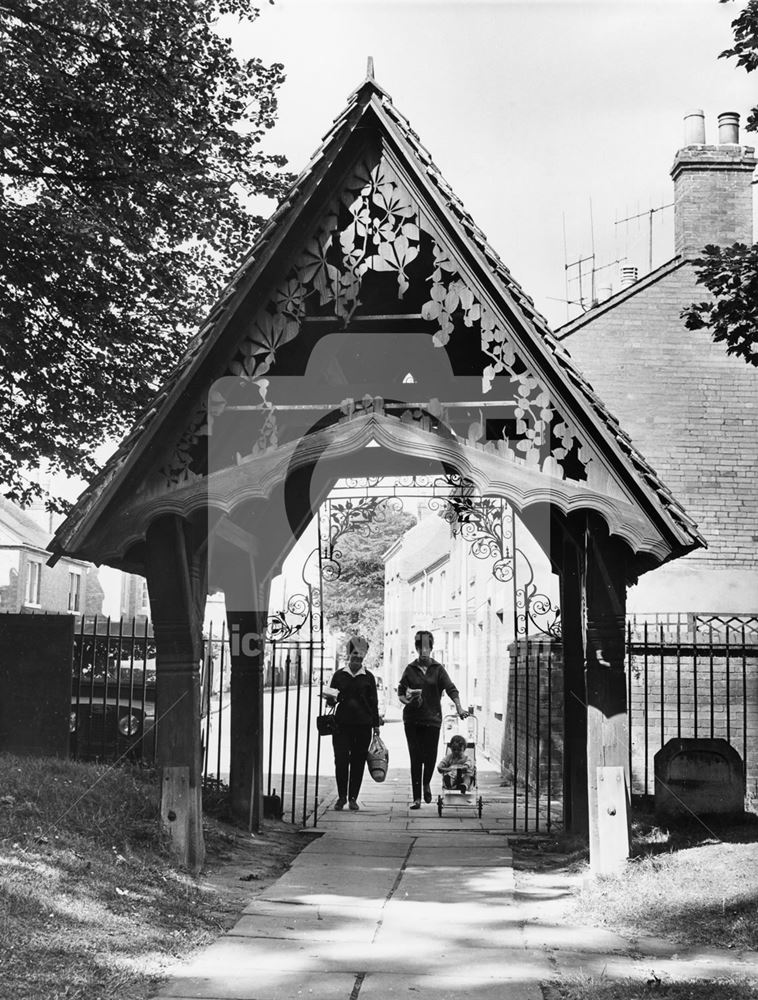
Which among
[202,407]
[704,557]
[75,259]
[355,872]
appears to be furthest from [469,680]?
[202,407]

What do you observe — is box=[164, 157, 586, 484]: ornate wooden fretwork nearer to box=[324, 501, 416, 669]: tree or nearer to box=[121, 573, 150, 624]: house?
box=[324, 501, 416, 669]: tree

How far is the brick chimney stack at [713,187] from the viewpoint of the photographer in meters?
17.3

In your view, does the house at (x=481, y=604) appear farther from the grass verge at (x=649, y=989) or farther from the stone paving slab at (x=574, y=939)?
the grass verge at (x=649, y=989)

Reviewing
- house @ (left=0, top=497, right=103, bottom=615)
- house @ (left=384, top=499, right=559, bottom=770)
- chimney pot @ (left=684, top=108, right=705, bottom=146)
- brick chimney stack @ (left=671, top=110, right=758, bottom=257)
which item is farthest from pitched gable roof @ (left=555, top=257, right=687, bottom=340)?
house @ (left=0, top=497, right=103, bottom=615)

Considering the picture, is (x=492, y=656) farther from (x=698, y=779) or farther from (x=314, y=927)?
(x=314, y=927)

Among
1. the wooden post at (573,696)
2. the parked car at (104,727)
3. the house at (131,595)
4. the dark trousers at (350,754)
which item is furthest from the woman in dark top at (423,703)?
the house at (131,595)

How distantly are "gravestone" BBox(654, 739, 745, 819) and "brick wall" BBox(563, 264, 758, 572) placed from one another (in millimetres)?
5870

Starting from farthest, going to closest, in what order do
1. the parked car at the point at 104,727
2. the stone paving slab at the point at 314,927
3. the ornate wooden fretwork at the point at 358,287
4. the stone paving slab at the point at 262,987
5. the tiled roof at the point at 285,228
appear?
the parked car at the point at 104,727 < the ornate wooden fretwork at the point at 358,287 < the tiled roof at the point at 285,228 < the stone paving slab at the point at 314,927 < the stone paving slab at the point at 262,987

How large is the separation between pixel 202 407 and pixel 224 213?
25.4 feet

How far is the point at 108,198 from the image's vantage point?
14.5 m

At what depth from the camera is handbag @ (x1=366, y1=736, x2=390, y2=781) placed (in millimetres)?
12398

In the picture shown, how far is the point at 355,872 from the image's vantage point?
29.9 feet

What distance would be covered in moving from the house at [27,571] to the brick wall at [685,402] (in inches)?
1255

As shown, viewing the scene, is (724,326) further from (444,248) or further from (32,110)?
(32,110)
